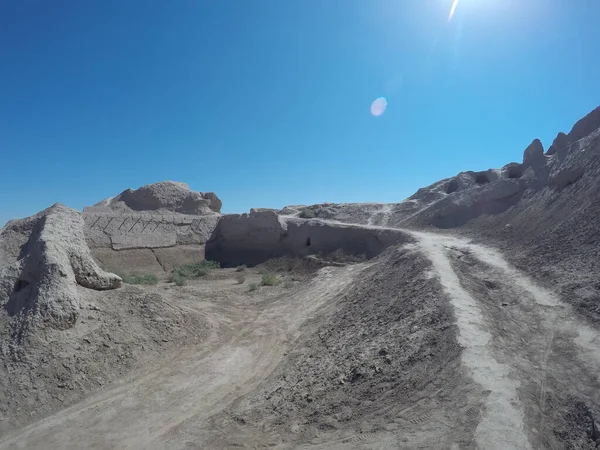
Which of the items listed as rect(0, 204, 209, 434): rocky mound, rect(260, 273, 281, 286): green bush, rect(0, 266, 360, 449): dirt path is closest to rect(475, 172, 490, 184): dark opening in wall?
rect(260, 273, 281, 286): green bush

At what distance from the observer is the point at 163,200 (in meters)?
24.2

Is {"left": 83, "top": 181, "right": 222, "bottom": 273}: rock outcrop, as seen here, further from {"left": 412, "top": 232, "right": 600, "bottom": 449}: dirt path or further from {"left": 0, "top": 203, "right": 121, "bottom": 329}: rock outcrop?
{"left": 412, "top": 232, "right": 600, "bottom": 449}: dirt path

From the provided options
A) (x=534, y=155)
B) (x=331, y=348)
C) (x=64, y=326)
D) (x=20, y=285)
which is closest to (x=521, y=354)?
(x=331, y=348)

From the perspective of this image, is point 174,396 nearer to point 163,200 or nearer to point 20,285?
point 20,285

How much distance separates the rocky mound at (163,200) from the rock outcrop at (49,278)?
1278 centimetres

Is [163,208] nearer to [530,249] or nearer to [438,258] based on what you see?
[438,258]

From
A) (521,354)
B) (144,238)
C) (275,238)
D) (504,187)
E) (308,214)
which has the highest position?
(308,214)

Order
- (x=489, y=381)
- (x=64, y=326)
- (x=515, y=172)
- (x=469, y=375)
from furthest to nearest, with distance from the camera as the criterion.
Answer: (x=515, y=172) < (x=64, y=326) < (x=469, y=375) < (x=489, y=381)

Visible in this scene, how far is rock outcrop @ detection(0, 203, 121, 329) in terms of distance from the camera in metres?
7.71

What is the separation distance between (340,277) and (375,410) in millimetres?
10205

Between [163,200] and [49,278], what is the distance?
16.6 meters

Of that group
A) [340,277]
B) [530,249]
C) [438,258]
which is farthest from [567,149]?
[340,277]

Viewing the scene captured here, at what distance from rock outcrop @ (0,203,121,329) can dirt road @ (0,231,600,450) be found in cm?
214

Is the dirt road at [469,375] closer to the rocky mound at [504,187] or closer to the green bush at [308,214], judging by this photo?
the rocky mound at [504,187]
